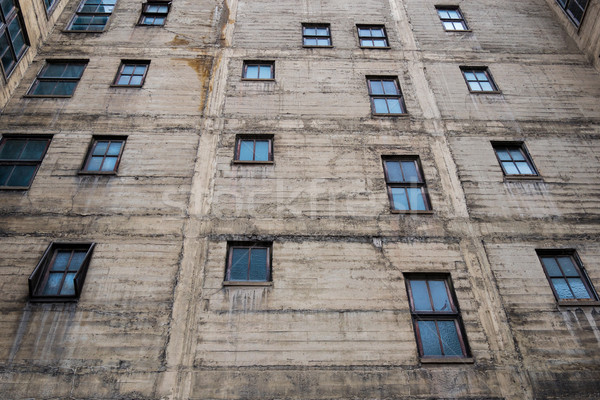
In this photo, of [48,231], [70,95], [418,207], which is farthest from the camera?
[70,95]

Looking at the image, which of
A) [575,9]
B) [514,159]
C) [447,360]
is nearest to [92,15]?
[514,159]

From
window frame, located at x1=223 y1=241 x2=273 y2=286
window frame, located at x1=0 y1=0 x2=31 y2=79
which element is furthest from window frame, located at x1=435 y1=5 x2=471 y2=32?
window frame, located at x1=0 y1=0 x2=31 y2=79

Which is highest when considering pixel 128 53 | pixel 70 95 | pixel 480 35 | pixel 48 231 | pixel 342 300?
pixel 480 35

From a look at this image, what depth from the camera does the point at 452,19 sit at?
16.6 m

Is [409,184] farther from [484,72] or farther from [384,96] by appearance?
[484,72]

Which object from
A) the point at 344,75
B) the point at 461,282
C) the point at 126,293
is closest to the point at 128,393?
the point at 126,293

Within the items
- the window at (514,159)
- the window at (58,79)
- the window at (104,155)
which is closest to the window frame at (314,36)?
the window at (514,159)

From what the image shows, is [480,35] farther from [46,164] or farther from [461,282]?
[46,164]

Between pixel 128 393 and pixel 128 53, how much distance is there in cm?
1111

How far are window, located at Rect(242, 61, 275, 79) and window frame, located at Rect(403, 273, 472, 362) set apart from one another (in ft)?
26.8

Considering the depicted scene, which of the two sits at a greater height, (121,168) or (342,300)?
(121,168)

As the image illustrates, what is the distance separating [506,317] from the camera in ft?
30.6

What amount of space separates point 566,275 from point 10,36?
1688cm

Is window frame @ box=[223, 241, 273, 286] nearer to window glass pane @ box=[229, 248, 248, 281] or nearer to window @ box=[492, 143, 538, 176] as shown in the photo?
window glass pane @ box=[229, 248, 248, 281]
